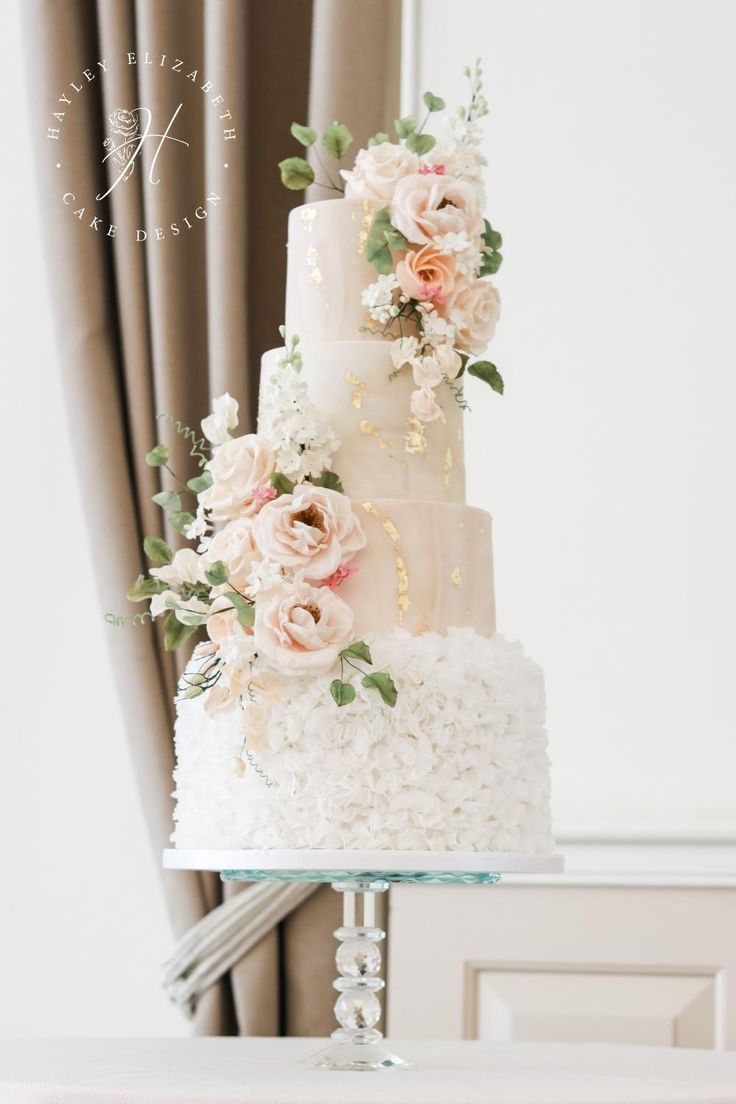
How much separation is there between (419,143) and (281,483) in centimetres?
43

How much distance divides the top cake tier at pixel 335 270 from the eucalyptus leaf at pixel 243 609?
35 cm

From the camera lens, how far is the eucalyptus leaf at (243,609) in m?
1.42

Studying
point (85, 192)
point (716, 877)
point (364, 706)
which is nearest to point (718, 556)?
point (716, 877)

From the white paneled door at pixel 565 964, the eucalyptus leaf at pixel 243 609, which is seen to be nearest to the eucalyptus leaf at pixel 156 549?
the eucalyptus leaf at pixel 243 609

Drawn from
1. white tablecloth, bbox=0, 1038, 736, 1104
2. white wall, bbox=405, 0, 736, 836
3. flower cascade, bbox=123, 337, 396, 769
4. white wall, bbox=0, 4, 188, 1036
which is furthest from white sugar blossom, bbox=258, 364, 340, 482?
white wall, bbox=0, 4, 188, 1036

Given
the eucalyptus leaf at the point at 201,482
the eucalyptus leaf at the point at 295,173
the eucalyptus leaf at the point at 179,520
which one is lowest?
the eucalyptus leaf at the point at 179,520

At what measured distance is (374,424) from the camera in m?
1.56

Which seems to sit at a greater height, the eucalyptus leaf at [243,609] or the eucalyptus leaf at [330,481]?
the eucalyptus leaf at [330,481]

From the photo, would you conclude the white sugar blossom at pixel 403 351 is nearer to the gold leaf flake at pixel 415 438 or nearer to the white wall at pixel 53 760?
the gold leaf flake at pixel 415 438

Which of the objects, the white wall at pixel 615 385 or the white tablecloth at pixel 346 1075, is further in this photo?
the white wall at pixel 615 385

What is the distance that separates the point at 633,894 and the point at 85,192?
137cm

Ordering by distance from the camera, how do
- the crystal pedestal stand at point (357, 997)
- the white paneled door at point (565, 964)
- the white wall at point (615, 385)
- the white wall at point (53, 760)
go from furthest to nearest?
1. the white wall at point (53, 760)
2. the white wall at point (615, 385)
3. the white paneled door at point (565, 964)
4. the crystal pedestal stand at point (357, 997)

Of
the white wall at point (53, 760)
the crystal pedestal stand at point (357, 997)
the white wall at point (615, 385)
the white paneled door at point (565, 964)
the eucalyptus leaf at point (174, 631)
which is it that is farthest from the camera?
the white wall at point (53, 760)

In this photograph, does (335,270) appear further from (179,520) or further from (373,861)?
(373,861)
